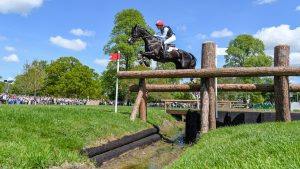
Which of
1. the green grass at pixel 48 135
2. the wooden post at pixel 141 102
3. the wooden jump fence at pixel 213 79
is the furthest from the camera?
the wooden post at pixel 141 102

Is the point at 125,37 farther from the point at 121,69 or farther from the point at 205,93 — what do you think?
the point at 205,93

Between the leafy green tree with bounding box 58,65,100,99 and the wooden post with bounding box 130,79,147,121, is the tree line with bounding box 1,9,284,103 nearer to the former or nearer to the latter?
the leafy green tree with bounding box 58,65,100,99

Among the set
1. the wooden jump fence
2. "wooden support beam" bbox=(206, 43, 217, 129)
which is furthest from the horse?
"wooden support beam" bbox=(206, 43, 217, 129)

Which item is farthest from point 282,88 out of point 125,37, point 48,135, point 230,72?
point 125,37

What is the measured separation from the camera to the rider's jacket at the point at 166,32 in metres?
15.4

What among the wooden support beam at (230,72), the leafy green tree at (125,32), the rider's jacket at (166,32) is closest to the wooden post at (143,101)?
the wooden support beam at (230,72)

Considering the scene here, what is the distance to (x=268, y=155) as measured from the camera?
4.96 metres

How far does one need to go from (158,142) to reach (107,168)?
6.05 meters

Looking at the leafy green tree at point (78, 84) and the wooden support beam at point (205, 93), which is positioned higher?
the leafy green tree at point (78, 84)

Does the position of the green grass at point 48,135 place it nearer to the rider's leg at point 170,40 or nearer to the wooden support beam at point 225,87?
the wooden support beam at point 225,87

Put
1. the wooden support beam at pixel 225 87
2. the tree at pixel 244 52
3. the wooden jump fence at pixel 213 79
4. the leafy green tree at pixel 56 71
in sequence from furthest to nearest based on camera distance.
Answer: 1. the leafy green tree at pixel 56 71
2. the tree at pixel 244 52
3. the wooden support beam at pixel 225 87
4. the wooden jump fence at pixel 213 79

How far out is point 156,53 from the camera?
15289 millimetres

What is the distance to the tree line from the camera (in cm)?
4666

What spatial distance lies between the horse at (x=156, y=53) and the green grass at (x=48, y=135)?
3.51 meters
